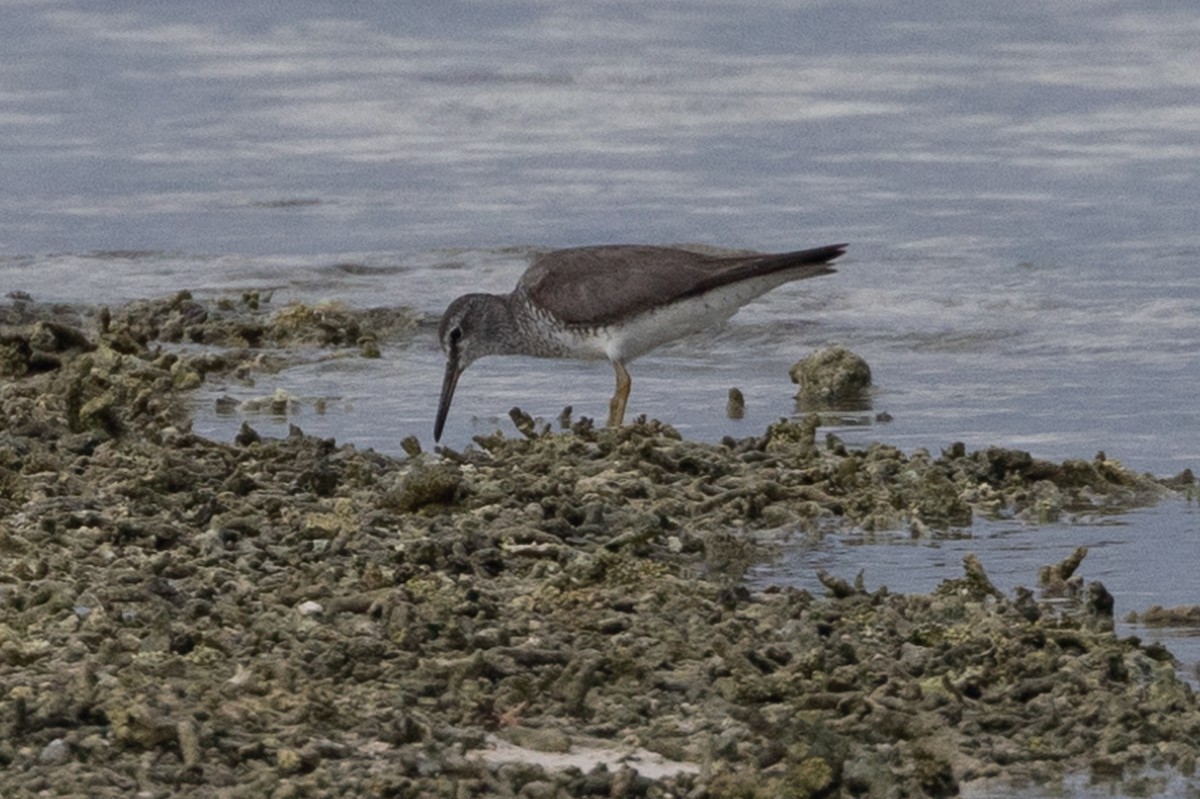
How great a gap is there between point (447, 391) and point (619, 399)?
0.85m

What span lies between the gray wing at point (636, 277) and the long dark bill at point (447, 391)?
529 mm

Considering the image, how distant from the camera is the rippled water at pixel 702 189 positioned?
11984 mm

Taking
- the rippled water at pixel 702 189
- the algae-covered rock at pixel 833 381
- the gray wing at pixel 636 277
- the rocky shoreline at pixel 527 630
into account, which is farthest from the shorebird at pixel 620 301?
the rocky shoreline at pixel 527 630

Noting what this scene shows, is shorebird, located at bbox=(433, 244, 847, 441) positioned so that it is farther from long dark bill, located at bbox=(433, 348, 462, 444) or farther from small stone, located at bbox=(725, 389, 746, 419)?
small stone, located at bbox=(725, 389, 746, 419)

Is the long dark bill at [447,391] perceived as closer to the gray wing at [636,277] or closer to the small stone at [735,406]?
the gray wing at [636,277]

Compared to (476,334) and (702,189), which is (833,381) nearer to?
(476,334)

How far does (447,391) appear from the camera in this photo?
11875 millimetres

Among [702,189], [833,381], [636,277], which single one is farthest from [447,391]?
[702,189]

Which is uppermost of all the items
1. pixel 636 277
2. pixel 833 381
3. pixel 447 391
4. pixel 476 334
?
pixel 636 277

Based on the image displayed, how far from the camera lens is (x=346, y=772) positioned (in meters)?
5.82

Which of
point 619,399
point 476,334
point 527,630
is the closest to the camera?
point 527,630

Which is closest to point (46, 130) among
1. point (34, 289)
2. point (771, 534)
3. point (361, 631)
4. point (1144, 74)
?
point (34, 289)

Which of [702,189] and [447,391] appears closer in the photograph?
[447,391]

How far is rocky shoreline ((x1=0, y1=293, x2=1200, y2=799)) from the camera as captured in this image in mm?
5910
